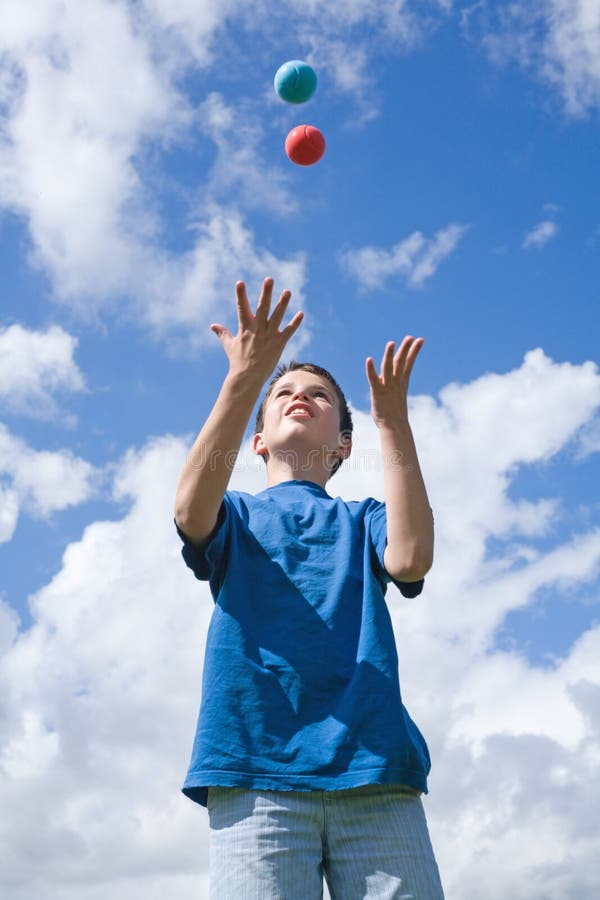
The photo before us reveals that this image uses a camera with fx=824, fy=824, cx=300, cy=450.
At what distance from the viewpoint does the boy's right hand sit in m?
3.86

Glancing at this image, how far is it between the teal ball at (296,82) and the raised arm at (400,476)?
4.23 m

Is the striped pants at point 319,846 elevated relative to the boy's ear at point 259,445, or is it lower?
lower

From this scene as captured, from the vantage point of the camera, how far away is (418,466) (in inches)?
156

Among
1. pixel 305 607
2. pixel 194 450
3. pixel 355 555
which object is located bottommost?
pixel 305 607

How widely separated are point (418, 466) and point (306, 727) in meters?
1.31

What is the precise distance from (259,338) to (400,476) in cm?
94

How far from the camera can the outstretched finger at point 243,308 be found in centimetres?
390

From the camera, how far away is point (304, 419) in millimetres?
4852

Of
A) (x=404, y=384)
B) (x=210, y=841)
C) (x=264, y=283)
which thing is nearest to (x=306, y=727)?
(x=210, y=841)

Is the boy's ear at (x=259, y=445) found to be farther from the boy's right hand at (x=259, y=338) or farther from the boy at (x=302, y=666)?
the boy's right hand at (x=259, y=338)

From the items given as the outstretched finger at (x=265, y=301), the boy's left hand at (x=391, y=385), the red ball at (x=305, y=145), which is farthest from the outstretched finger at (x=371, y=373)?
the red ball at (x=305, y=145)

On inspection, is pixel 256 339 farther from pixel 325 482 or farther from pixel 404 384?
pixel 325 482

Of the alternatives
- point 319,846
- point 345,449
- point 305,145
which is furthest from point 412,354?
point 305,145

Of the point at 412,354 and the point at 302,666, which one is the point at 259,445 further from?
the point at 302,666
